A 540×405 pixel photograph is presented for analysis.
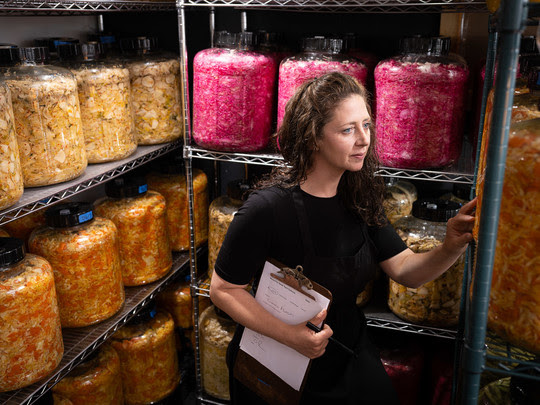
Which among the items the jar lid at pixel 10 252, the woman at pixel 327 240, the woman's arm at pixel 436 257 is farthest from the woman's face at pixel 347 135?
the jar lid at pixel 10 252

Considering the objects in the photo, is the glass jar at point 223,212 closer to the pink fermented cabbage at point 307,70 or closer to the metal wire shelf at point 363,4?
the pink fermented cabbage at point 307,70

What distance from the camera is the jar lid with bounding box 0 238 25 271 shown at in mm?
1146

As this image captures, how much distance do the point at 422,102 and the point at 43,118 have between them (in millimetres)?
960

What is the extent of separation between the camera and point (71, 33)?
1933 mm

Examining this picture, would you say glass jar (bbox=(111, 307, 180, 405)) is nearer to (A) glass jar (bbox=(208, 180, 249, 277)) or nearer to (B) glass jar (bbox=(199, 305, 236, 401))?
(B) glass jar (bbox=(199, 305, 236, 401))

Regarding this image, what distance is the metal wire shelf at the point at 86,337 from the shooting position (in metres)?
1.22

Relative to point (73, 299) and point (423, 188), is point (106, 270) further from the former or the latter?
point (423, 188)

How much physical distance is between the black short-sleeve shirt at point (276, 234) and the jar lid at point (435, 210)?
0.28 m

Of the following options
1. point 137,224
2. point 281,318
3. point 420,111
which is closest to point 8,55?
point 137,224

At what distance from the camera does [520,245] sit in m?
0.65

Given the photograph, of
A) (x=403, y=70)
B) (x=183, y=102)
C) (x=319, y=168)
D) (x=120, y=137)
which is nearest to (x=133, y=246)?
(x=120, y=137)

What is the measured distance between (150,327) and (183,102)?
0.81m

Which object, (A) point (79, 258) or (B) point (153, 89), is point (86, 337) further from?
(B) point (153, 89)

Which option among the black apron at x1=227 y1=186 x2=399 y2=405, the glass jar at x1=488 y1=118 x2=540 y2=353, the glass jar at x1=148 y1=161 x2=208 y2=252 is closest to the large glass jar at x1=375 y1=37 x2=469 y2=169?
the black apron at x1=227 y1=186 x2=399 y2=405
